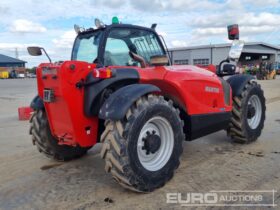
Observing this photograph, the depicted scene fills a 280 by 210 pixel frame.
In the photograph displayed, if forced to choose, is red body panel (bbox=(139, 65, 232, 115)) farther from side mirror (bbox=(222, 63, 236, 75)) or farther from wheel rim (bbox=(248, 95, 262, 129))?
wheel rim (bbox=(248, 95, 262, 129))

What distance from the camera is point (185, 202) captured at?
345 centimetres

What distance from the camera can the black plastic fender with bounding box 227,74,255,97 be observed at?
554cm

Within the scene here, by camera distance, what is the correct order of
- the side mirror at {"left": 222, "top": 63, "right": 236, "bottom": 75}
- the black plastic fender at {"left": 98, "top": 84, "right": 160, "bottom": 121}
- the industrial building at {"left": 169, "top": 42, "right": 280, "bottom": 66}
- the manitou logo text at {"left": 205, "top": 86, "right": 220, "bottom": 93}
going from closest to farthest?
the black plastic fender at {"left": 98, "top": 84, "right": 160, "bottom": 121}, the manitou logo text at {"left": 205, "top": 86, "right": 220, "bottom": 93}, the side mirror at {"left": 222, "top": 63, "right": 236, "bottom": 75}, the industrial building at {"left": 169, "top": 42, "right": 280, "bottom": 66}

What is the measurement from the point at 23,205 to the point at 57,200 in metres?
→ 0.35

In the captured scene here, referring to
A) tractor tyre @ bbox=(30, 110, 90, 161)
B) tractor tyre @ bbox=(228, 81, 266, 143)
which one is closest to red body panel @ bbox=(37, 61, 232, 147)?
tractor tyre @ bbox=(30, 110, 90, 161)

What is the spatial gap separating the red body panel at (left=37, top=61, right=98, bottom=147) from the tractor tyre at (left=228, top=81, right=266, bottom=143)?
2.66 m

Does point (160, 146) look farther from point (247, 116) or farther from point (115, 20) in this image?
point (247, 116)

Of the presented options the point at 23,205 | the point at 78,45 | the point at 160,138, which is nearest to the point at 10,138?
the point at 78,45

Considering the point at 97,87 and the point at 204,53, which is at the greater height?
the point at 204,53

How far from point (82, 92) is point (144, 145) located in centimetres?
95

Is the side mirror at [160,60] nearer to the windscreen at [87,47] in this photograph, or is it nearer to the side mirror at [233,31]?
the windscreen at [87,47]

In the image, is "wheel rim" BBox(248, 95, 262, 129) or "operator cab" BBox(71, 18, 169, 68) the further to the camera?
"wheel rim" BBox(248, 95, 262, 129)

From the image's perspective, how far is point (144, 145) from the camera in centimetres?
386

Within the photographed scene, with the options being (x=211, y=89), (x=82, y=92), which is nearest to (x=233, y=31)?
(x=211, y=89)
